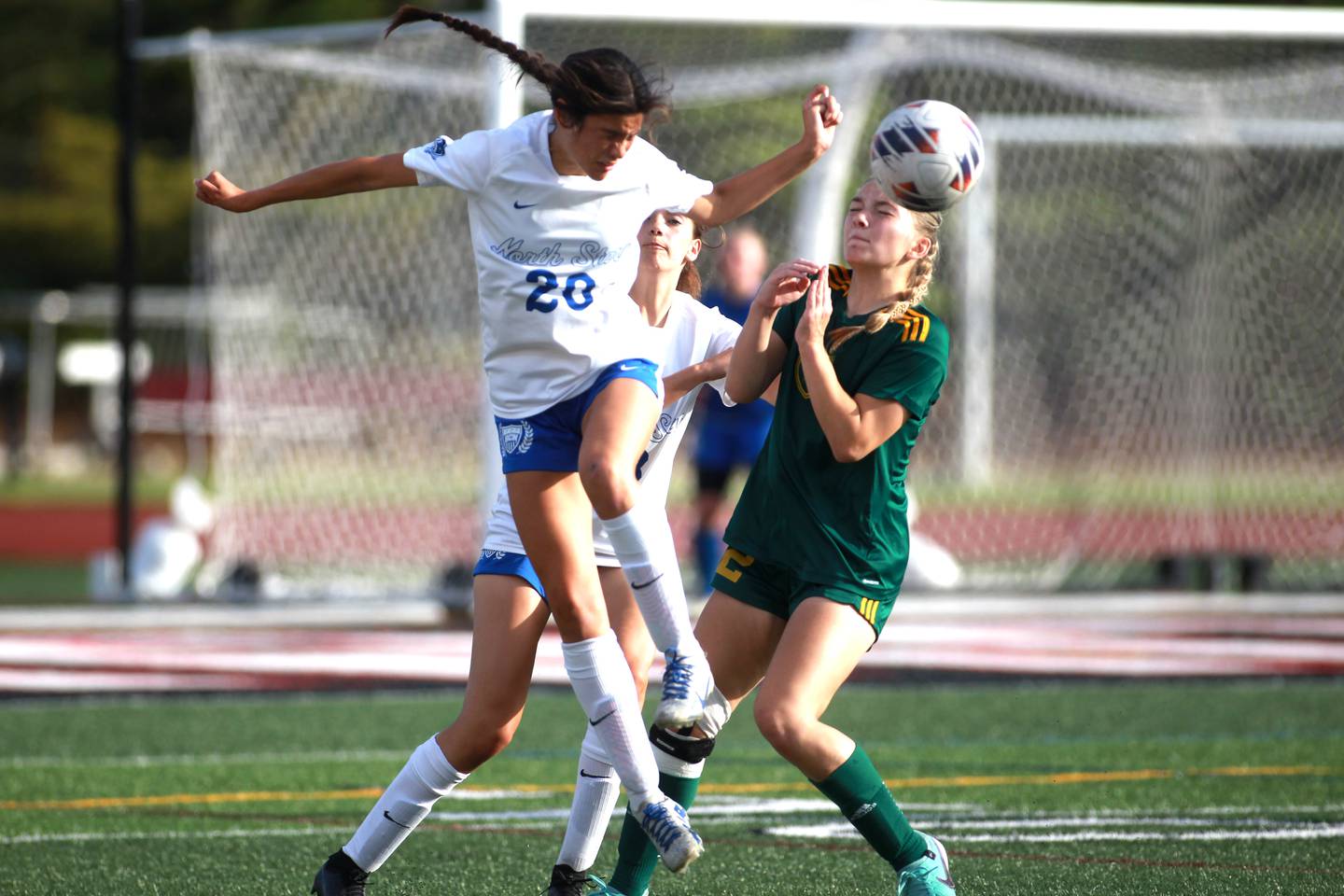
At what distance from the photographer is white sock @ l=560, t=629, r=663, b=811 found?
15.7 ft

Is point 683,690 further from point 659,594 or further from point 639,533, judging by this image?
point 639,533

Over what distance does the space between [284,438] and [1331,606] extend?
8.28 metres

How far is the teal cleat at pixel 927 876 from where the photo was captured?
191 inches

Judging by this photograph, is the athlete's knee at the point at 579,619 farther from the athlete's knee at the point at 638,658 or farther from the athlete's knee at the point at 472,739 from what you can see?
the athlete's knee at the point at 638,658

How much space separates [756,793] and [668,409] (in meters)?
2.31

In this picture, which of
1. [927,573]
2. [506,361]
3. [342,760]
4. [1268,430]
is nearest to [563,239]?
[506,361]

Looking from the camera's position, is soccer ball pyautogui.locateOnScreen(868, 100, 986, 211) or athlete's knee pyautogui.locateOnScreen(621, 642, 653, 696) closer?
soccer ball pyautogui.locateOnScreen(868, 100, 986, 211)

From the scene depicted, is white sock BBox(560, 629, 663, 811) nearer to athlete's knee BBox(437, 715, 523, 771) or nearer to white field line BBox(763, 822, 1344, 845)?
athlete's knee BBox(437, 715, 523, 771)

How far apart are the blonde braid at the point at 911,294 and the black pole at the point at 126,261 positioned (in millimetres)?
10445

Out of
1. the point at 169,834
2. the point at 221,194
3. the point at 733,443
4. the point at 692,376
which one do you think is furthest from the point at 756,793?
the point at 733,443

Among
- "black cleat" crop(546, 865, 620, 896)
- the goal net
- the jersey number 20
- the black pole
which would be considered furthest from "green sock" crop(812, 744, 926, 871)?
the black pole

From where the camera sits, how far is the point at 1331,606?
1495 centimetres

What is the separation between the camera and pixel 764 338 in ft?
16.9

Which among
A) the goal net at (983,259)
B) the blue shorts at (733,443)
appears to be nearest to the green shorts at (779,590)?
the blue shorts at (733,443)
